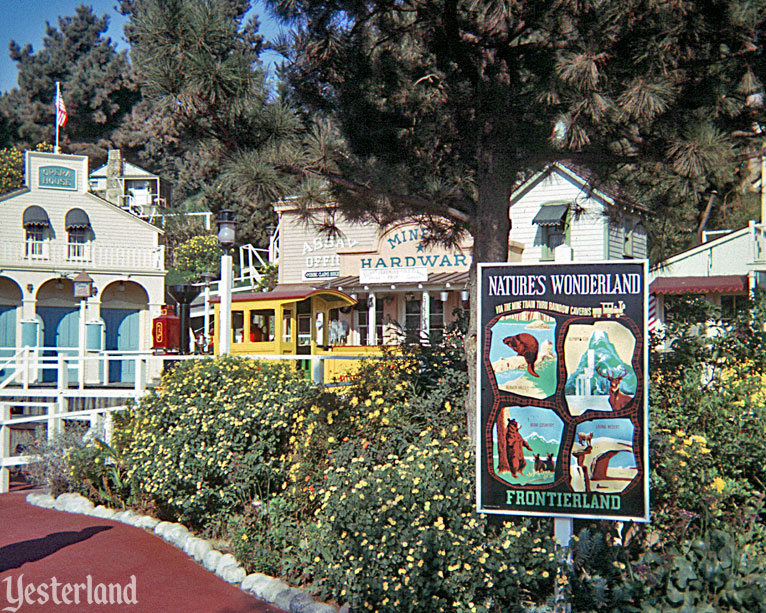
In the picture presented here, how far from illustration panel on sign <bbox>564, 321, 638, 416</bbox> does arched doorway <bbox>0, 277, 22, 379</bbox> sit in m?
25.4

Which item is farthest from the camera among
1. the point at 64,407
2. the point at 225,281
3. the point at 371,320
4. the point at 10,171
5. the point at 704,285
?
the point at 10,171

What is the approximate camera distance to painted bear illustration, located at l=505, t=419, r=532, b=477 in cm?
553

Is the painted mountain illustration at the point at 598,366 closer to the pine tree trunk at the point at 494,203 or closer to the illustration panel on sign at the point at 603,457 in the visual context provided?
the illustration panel on sign at the point at 603,457

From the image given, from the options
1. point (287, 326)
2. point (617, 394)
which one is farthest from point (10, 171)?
point (617, 394)

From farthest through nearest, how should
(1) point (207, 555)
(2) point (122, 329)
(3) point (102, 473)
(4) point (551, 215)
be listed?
1. (2) point (122, 329)
2. (4) point (551, 215)
3. (3) point (102, 473)
4. (1) point (207, 555)

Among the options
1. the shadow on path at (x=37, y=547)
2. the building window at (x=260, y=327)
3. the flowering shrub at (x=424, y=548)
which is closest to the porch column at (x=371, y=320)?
the building window at (x=260, y=327)

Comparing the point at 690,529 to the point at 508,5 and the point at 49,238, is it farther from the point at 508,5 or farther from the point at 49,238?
the point at 49,238

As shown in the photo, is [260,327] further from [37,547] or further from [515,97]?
[515,97]

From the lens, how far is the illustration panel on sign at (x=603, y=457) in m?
5.32

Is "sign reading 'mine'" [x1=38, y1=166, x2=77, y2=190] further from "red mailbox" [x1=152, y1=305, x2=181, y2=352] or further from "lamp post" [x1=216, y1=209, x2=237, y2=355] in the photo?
"lamp post" [x1=216, y1=209, x2=237, y2=355]

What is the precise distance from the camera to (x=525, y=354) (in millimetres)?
5609

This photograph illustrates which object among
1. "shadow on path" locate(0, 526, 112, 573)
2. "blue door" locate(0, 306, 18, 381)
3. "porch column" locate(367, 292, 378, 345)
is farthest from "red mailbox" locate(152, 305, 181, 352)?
"blue door" locate(0, 306, 18, 381)

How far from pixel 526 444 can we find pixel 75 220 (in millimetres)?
25151

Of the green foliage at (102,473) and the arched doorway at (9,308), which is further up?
the arched doorway at (9,308)
